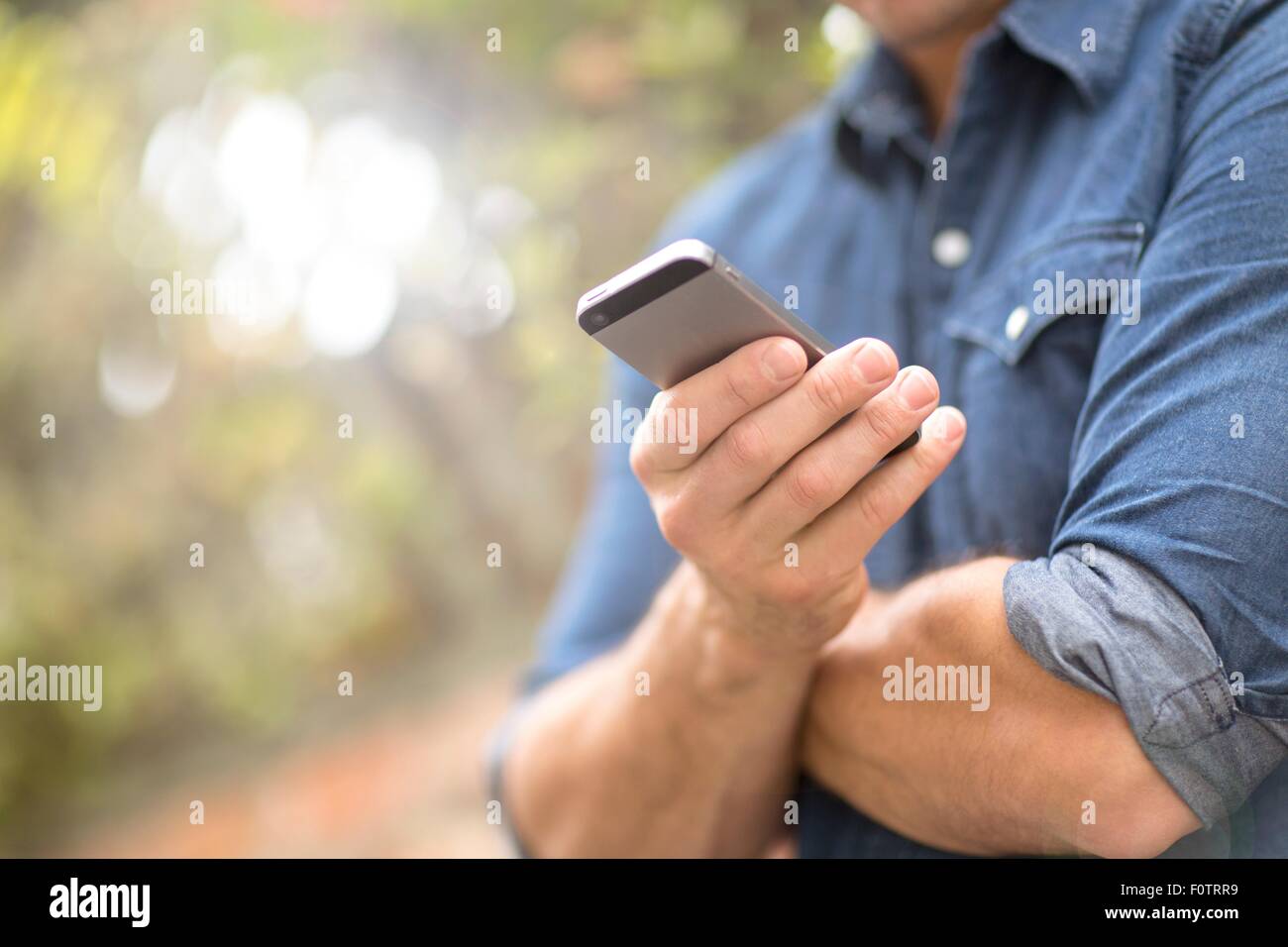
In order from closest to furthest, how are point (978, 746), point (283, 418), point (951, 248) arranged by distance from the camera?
1. point (978, 746)
2. point (951, 248)
3. point (283, 418)

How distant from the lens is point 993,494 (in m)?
0.65

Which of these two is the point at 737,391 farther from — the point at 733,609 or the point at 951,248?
the point at 951,248

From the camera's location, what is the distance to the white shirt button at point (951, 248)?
2.45 feet

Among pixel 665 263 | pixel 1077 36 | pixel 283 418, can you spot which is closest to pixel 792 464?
pixel 665 263

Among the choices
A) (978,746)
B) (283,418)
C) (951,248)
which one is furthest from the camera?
(283,418)

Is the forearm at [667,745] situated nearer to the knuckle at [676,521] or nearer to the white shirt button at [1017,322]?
the knuckle at [676,521]

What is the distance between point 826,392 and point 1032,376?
0.21 meters

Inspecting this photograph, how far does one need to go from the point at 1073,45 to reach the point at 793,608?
0.41 meters

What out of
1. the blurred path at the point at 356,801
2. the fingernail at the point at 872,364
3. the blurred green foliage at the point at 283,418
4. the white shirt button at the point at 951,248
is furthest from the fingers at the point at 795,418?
the blurred path at the point at 356,801

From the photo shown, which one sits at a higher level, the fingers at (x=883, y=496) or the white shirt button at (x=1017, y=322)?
the white shirt button at (x=1017, y=322)

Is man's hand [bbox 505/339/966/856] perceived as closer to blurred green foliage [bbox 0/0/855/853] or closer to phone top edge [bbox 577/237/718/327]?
phone top edge [bbox 577/237/718/327]

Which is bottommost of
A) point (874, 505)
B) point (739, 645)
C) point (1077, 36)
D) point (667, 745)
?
point (667, 745)

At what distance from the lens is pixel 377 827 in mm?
1711

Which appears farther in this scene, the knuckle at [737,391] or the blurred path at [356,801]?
the blurred path at [356,801]
